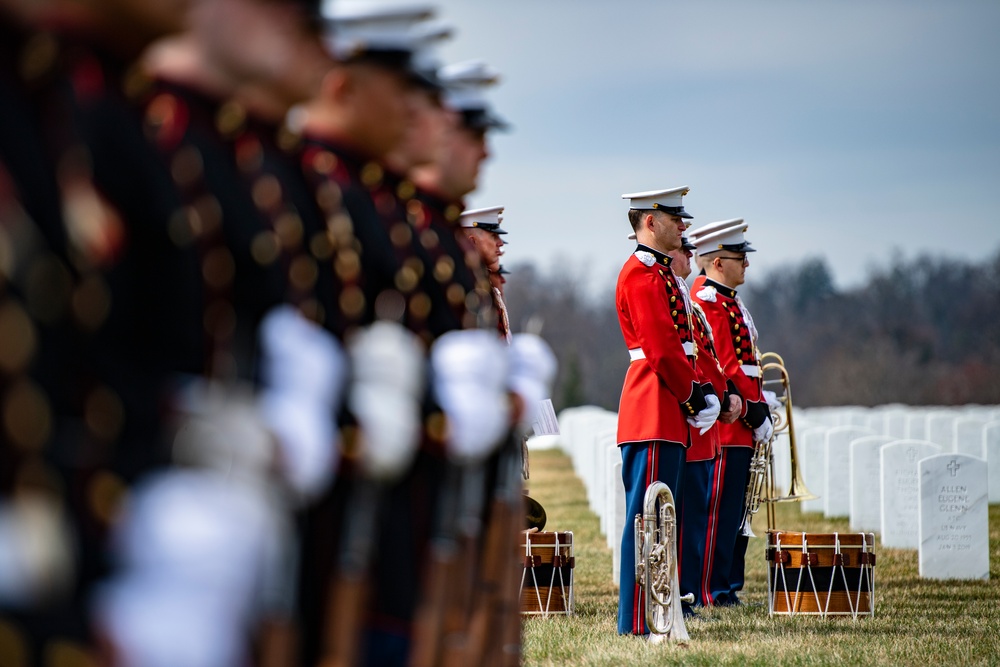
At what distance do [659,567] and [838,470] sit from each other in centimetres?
930

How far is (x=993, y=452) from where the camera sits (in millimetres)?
17188

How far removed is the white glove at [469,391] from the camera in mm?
2701

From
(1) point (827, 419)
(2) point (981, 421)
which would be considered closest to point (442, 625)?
(2) point (981, 421)

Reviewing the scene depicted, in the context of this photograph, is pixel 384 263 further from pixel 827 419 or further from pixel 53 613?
pixel 827 419

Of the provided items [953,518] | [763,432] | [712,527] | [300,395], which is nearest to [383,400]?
[300,395]

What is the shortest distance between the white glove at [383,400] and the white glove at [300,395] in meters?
0.09

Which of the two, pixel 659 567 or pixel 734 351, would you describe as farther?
pixel 734 351

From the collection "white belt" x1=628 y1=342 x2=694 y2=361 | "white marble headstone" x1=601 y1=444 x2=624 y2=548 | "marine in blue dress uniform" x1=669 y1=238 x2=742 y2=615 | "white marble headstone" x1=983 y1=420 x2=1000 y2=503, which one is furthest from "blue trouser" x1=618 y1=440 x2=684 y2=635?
"white marble headstone" x1=983 y1=420 x2=1000 y2=503

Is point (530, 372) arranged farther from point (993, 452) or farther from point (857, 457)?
point (993, 452)

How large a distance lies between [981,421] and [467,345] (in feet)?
54.6

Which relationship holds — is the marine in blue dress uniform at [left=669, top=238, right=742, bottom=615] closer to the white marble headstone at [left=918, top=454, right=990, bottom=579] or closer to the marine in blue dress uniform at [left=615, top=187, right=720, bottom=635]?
the marine in blue dress uniform at [left=615, top=187, right=720, bottom=635]

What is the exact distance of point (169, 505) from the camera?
1.58 m

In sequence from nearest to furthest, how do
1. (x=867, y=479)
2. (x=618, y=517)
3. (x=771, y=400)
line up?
(x=771, y=400) < (x=618, y=517) < (x=867, y=479)

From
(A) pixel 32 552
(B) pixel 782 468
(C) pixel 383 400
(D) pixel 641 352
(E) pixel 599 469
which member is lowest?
(A) pixel 32 552
